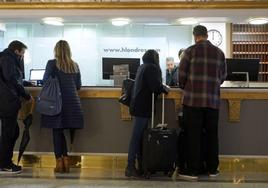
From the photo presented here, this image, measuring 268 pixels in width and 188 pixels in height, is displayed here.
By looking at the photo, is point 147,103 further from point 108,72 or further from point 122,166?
point 108,72

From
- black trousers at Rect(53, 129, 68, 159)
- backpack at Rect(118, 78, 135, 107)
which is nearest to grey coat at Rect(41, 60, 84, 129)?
black trousers at Rect(53, 129, 68, 159)

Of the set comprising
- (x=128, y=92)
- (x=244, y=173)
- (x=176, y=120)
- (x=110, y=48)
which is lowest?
(x=244, y=173)

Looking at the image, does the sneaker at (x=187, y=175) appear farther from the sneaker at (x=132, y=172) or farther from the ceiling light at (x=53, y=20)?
the ceiling light at (x=53, y=20)

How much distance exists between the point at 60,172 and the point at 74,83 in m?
0.98

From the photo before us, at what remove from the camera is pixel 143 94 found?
14.2 ft

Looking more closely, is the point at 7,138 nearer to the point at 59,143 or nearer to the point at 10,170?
the point at 10,170

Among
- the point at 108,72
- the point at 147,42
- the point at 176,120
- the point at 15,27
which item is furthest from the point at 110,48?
the point at 176,120

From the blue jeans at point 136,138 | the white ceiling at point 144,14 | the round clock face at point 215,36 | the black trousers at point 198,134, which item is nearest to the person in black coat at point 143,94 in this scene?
the blue jeans at point 136,138

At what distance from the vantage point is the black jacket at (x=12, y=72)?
4.34 meters

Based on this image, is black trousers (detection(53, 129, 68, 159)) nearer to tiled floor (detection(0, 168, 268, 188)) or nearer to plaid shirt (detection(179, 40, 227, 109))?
tiled floor (detection(0, 168, 268, 188))

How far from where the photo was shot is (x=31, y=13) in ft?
17.6

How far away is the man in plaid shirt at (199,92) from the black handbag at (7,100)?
1.72 meters

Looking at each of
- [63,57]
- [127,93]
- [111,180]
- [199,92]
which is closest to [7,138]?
[63,57]

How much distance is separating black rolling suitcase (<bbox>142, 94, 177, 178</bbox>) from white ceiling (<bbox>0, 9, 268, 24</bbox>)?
166 centimetres
